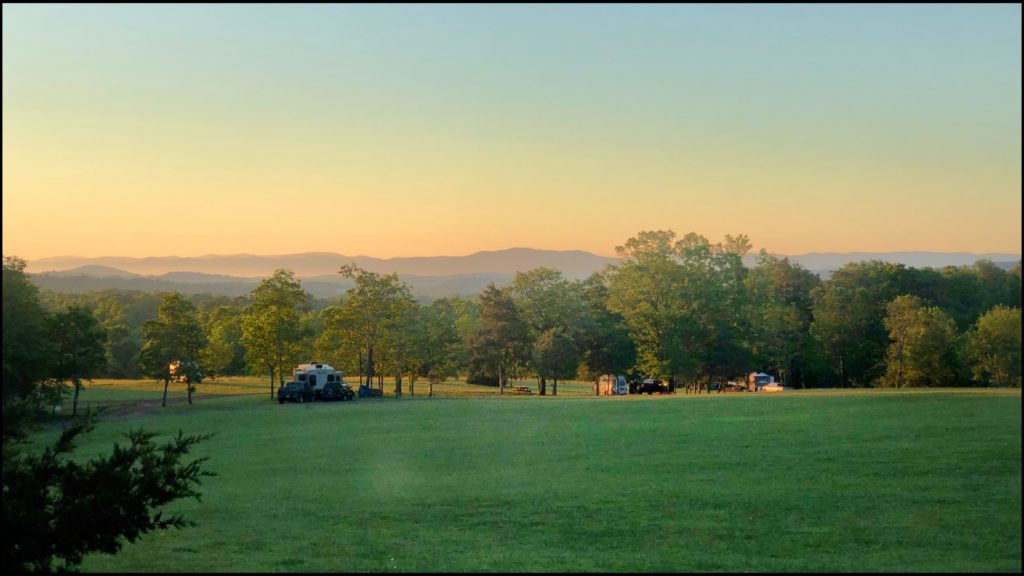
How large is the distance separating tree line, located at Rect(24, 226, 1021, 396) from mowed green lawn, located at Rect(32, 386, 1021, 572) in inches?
1085

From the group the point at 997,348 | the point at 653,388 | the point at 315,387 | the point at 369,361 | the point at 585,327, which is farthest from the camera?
the point at 585,327

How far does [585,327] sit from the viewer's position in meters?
74.6

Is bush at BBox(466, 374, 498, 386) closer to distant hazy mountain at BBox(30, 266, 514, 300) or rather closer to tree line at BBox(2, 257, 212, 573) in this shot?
distant hazy mountain at BBox(30, 266, 514, 300)

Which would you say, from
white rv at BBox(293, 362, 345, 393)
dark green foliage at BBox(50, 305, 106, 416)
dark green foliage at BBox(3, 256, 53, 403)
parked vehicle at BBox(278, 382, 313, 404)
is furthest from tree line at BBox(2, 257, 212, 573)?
white rv at BBox(293, 362, 345, 393)

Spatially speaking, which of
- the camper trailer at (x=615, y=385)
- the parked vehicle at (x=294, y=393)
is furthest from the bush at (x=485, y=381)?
the parked vehicle at (x=294, y=393)

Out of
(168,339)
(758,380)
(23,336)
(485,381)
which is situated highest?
(168,339)

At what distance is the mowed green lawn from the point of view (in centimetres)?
1462

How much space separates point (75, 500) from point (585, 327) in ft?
211

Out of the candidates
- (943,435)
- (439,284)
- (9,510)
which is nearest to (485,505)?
(9,510)

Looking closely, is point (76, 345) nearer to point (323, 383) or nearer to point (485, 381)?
point (323, 383)

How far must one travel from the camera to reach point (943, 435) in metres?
23.2

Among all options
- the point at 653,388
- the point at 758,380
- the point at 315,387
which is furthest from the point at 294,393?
the point at 758,380

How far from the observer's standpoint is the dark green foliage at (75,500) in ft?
34.9

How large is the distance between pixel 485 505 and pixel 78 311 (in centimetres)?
4242
